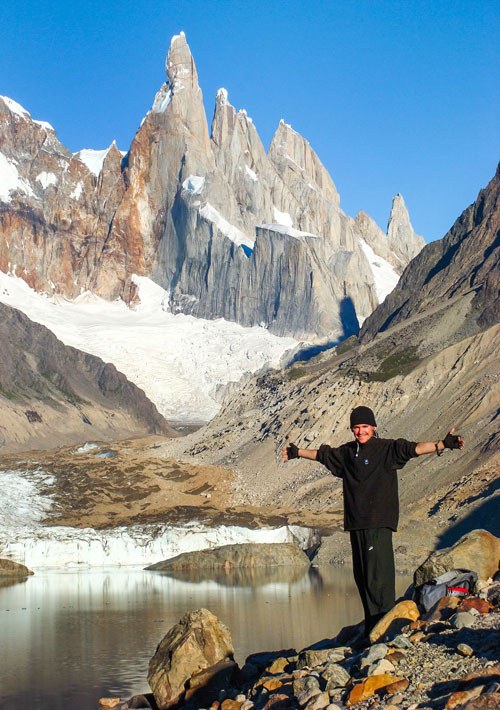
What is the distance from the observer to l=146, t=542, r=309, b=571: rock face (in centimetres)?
4788

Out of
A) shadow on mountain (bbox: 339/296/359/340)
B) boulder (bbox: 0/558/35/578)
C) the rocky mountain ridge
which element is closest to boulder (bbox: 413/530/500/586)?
the rocky mountain ridge

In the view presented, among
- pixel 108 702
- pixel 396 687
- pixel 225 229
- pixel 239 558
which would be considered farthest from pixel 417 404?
pixel 225 229

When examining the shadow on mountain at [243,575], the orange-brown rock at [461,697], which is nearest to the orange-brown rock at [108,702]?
the orange-brown rock at [461,697]

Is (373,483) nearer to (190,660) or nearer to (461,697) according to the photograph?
(461,697)

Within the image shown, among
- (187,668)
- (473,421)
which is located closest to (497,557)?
(187,668)

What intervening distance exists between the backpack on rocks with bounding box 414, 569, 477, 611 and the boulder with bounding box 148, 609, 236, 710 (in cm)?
396

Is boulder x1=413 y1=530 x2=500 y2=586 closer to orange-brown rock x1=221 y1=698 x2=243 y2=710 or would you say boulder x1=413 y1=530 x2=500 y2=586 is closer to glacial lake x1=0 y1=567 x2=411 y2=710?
orange-brown rock x1=221 y1=698 x2=243 y2=710

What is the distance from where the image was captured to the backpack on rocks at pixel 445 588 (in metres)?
11.9

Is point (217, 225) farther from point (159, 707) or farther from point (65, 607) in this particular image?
point (159, 707)

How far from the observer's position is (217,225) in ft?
648

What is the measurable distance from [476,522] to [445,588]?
2881 cm

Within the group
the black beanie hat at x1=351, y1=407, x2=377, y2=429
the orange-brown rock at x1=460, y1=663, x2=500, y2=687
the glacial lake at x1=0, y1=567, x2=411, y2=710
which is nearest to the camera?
the orange-brown rock at x1=460, y1=663, x2=500, y2=687

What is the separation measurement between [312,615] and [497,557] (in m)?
16.7

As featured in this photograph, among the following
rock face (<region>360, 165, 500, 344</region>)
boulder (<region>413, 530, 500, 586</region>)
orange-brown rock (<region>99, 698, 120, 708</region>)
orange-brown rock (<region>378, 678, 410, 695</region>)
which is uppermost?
rock face (<region>360, 165, 500, 344</region>)
